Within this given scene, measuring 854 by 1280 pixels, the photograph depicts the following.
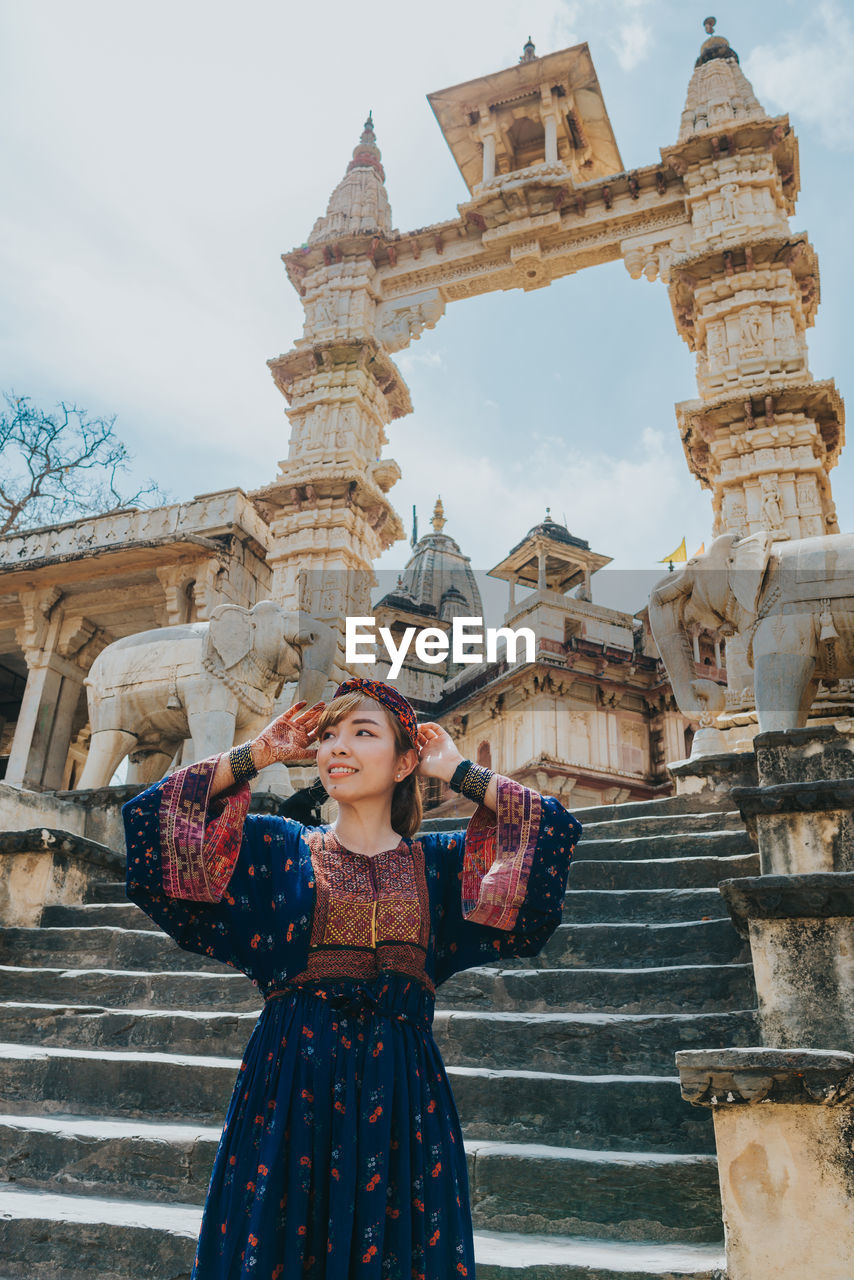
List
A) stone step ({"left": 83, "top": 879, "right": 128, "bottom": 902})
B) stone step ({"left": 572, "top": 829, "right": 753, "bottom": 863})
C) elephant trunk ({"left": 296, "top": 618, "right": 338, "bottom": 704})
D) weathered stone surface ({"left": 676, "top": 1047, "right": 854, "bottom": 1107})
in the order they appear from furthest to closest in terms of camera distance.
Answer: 1. elephant trunk ({"left": 296, "top": 618, "right": 338, "bottom": 704})
2. stone step ({"left": 83, "top": 879, "right": 128, "bottom": 902})
3. stone step ({"left": 572, "top": 829, "right": 753, "bottom": 863})
4. weathered stone surface ({"left": 676, "top": 1047, "right": 854, "bottom": 1107})

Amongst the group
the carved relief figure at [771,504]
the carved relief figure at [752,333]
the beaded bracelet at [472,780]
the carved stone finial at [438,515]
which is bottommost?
the beaded bracelet at [472,780]

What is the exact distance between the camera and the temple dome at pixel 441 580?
39.1m

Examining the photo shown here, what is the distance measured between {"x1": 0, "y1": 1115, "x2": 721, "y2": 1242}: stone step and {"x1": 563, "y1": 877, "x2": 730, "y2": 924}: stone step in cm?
150

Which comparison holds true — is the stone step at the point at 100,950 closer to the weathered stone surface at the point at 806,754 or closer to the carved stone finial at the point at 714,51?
the weathered stone surface at the point at 806,754

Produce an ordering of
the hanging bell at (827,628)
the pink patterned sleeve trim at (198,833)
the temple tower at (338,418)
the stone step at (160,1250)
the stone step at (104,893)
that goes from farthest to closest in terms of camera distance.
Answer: the temple tower at (338,418)
the hanging bell at (827,628)
the stone step at (104,893)
the stone step at (160,1250)
the pink patterned sleeve trim at (198,833)

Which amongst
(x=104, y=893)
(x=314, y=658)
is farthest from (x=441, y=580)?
(x=104, y=893)

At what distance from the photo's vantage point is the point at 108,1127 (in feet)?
11.1

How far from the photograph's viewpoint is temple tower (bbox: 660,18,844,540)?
11.3 meters

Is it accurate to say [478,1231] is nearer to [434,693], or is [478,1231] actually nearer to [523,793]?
[523,793]

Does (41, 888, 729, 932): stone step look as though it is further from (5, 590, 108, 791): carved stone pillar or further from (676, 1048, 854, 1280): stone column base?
(5, 590, 108, 791): carved stone pillar

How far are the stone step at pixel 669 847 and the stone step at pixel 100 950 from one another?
2123mm

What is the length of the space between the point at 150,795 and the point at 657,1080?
82.8 inches

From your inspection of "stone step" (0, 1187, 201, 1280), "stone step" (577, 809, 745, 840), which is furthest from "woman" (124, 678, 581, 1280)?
"stone step" (577, 809, 745, 840)

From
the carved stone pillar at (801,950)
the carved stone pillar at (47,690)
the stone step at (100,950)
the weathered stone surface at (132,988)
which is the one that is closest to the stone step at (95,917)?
the stone step at (100,950)
